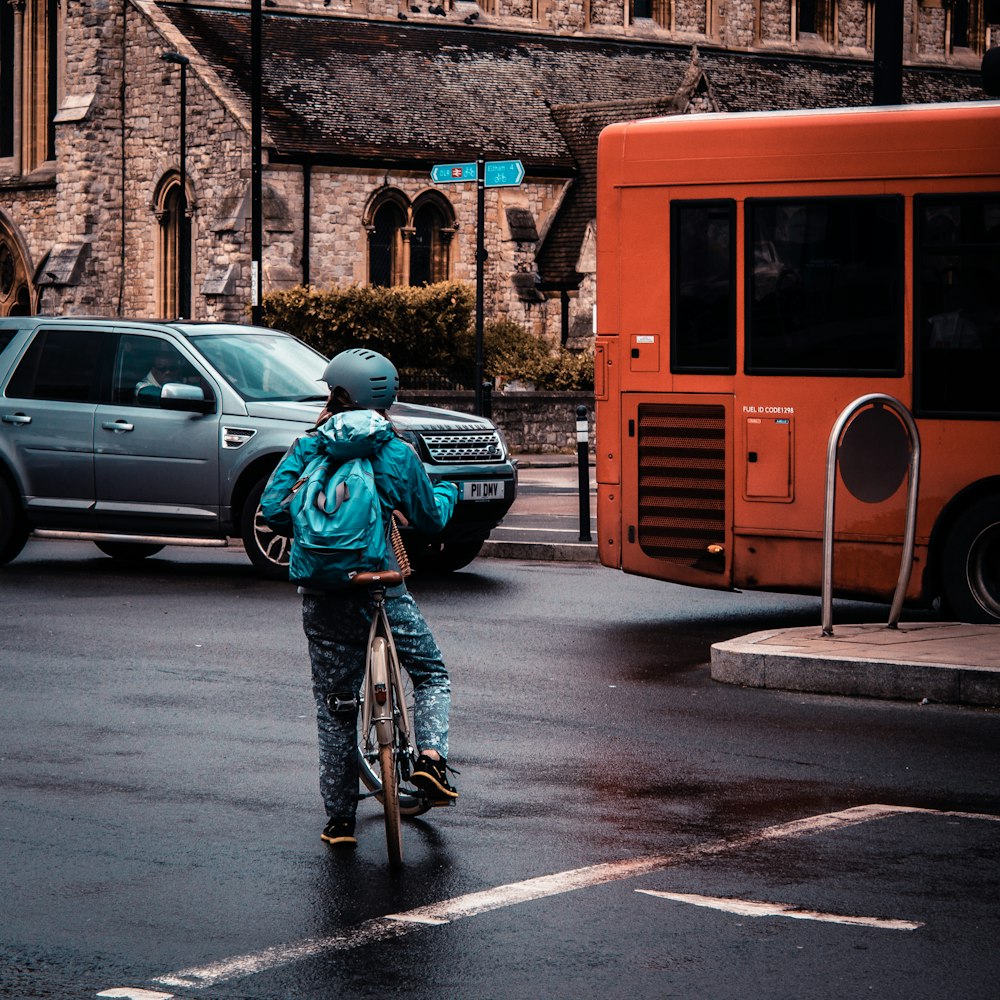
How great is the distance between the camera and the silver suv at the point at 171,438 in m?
15.5

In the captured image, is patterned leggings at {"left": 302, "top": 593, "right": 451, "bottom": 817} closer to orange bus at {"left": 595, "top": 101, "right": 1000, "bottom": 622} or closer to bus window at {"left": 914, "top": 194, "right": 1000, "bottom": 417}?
orange bus at {"left": 595, "top": 101, "right": 1000, "bottom": 622}

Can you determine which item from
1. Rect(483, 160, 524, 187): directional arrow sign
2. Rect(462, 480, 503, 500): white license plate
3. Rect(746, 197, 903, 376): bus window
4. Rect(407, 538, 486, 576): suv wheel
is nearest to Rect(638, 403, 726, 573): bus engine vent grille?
Rect(746, 197, 903, 376): bus window

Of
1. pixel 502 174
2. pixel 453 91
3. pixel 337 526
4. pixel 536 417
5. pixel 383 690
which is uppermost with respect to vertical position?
pixel 453 91

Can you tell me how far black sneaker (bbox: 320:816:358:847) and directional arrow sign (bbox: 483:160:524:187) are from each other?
16227mm

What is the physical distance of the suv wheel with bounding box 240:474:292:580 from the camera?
15.2 metres

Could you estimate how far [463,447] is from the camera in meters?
15.8

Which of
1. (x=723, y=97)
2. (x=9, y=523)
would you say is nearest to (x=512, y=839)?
(x=9, y=523)

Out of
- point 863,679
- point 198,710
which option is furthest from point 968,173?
point 198,710

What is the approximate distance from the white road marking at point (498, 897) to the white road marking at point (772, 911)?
0.98 ft

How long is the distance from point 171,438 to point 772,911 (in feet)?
34.5

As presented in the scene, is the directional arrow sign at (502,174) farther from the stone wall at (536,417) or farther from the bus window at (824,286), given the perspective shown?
the bus window at (824,286)

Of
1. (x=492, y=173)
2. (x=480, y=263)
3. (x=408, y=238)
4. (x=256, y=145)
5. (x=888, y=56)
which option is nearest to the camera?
(x=888, y=56)

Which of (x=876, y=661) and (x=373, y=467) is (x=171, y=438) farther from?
(x=373, y=467)

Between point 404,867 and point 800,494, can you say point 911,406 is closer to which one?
point 800,494
